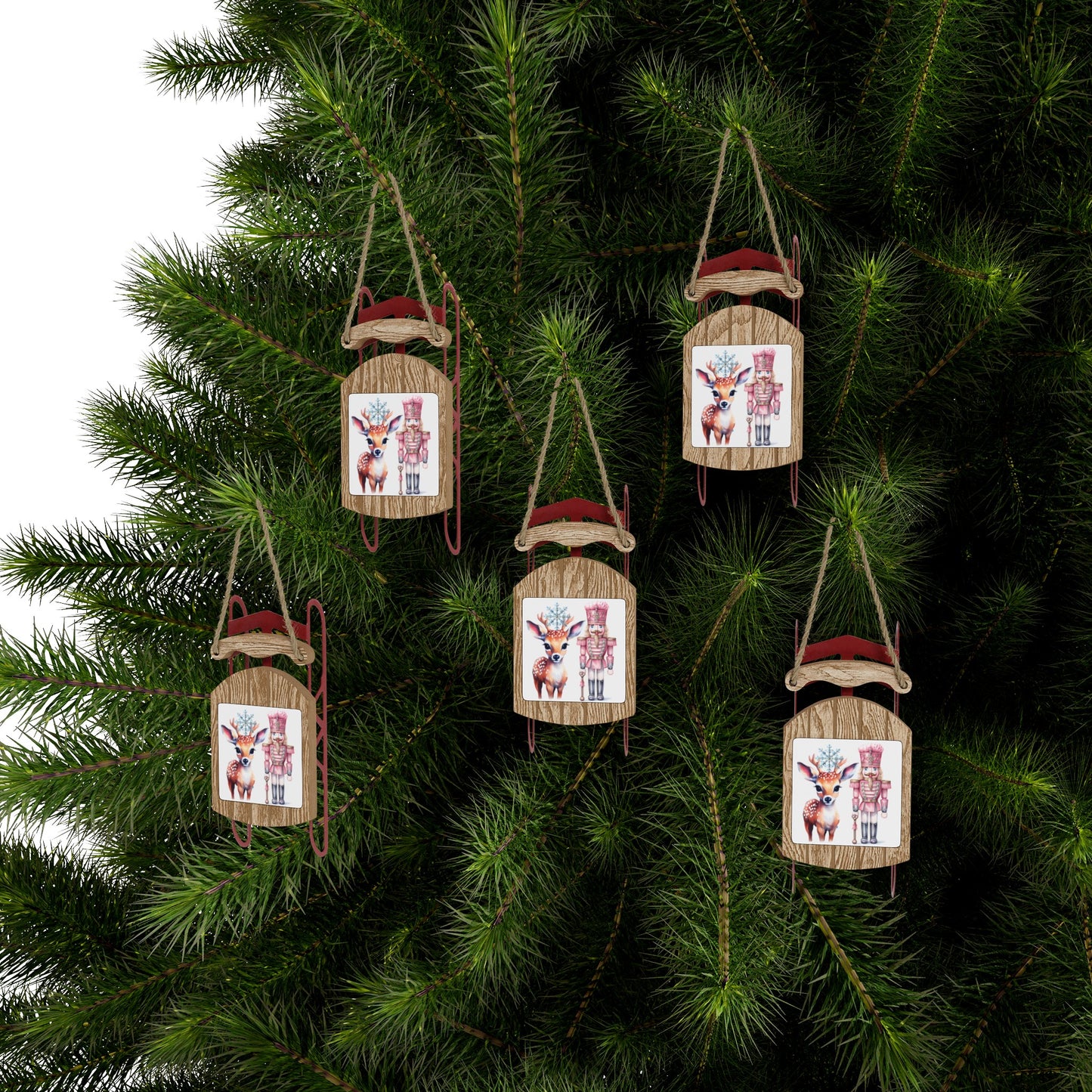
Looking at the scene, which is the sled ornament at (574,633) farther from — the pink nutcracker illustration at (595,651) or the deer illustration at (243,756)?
the deer illustration at (243,756)

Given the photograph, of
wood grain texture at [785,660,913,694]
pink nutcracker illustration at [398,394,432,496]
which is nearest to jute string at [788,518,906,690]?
wood grain texture at [785,660,913,694]

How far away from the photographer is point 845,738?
0.57m

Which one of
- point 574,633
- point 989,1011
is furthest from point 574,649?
point 989,1011

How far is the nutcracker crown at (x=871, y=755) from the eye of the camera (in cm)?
57

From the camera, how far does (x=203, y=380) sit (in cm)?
86

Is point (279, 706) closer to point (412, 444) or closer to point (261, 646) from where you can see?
point (261, 646)

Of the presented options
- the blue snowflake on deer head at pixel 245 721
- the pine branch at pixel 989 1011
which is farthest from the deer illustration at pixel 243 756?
the pine branch at pixel 989 1011

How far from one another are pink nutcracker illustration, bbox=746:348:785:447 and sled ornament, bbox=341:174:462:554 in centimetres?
15

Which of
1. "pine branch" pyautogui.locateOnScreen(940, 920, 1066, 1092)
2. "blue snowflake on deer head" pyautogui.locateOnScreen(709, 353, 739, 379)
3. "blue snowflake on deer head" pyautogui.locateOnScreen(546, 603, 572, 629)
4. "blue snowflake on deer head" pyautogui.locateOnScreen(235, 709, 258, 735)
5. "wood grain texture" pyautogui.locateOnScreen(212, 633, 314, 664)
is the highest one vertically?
"blue snowflake on deer head" pyautogui.locateOnScreen(709, 353, 739, 379)

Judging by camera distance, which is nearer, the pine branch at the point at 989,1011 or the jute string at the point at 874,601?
the jute string at the point at 874,601

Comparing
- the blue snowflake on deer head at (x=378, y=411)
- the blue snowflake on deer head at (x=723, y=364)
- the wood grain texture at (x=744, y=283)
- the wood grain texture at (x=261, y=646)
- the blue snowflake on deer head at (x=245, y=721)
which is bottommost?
the blue snowflake on deer head at (x=245, y=721)

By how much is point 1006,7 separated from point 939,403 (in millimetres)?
248

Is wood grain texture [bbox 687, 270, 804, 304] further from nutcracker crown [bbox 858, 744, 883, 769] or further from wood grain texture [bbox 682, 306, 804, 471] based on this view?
nutcracker crown [bbox 858, 744, 883, 769]

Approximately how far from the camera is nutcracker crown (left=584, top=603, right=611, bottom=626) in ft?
1.91
